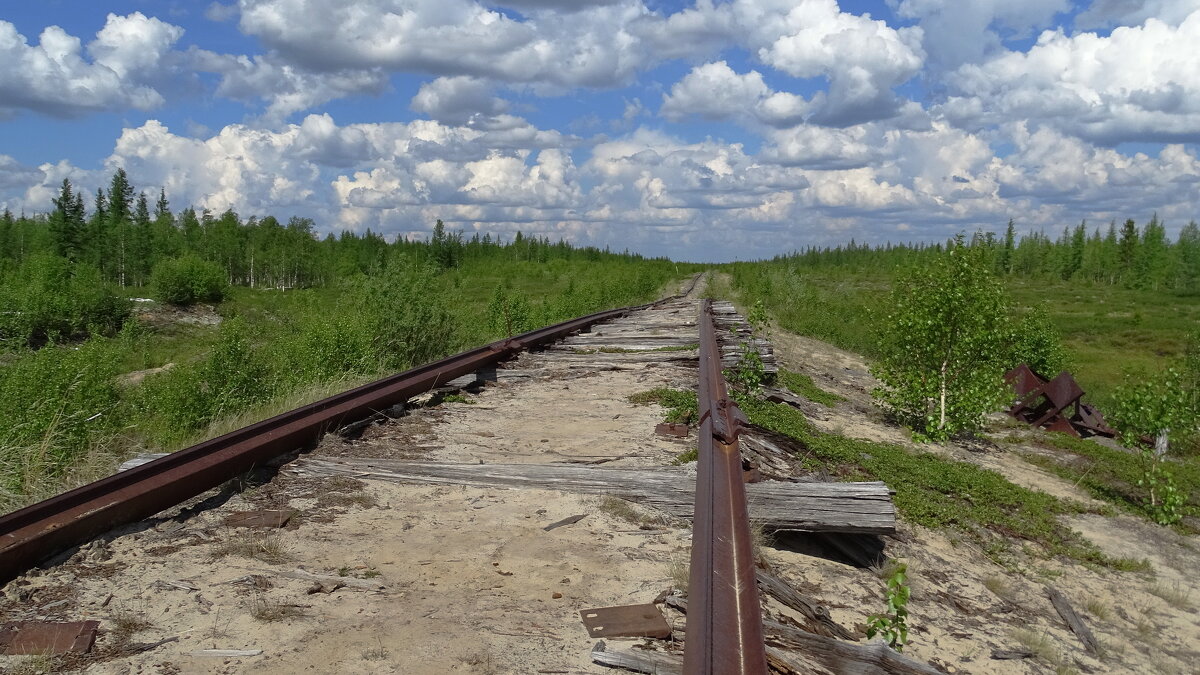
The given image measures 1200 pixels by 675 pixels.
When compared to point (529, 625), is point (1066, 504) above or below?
below

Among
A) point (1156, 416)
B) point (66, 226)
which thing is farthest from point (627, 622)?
point (66, 226)

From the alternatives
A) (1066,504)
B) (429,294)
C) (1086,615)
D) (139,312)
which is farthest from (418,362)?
(139,312)

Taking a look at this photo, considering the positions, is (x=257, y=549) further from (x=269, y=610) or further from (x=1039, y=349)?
(x=1039, y=349)

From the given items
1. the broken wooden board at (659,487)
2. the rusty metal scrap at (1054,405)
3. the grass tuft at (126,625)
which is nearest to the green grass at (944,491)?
the broken wooden board at (659,487)

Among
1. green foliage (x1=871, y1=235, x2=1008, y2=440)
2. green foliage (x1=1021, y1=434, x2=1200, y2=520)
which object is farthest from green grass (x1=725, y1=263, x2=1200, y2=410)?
green foliage (x1=1021, y1=434, x2=1200, y2=520)

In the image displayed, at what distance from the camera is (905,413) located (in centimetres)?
891

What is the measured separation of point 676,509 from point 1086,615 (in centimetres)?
237

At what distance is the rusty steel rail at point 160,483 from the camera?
2.62m

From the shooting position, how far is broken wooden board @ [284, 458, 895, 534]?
3.51 metres

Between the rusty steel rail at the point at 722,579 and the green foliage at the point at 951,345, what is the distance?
5292 mm

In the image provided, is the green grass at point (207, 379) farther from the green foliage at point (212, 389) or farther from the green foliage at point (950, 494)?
the green foliage at point (950, 494)

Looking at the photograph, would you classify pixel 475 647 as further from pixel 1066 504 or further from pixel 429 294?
pixel 429 294

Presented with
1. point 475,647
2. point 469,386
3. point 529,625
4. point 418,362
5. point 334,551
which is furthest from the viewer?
point 418,362

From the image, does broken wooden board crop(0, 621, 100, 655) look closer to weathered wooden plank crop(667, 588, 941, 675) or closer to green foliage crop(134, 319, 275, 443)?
weathered wooden plank crop(667, 588, 941, 675)
